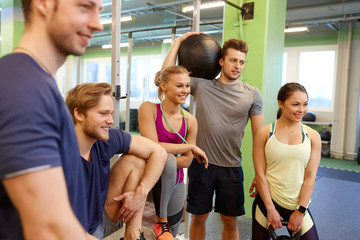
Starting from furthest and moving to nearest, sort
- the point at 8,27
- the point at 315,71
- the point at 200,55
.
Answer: the point at 315,71
the point at 8,27
the point at 200,55

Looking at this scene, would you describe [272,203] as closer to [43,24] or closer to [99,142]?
[99,142]

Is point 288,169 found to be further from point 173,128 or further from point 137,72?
point 137,72

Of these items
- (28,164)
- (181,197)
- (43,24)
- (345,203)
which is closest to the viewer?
(28,164)

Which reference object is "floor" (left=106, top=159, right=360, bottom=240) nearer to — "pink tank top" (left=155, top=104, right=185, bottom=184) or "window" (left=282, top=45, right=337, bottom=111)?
"pink tank top" (left=155, top=104, right=185, bottom=184)

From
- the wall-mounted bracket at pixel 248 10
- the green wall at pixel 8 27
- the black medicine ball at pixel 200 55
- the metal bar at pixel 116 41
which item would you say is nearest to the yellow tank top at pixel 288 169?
the black medicine ball at pixel 200 55

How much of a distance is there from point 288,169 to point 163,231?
82cm

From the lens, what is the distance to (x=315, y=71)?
26.0 feet

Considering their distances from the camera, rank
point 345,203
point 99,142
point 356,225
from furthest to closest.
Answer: point 345,203, point 356,225, point 99,142

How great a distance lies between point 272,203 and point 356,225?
2.01 m

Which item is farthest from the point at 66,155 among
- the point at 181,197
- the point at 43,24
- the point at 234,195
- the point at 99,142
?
the point at 234,195

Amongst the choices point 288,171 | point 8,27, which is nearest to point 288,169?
point 288,171

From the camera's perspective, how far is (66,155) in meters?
0.71

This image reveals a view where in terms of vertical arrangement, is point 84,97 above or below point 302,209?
above

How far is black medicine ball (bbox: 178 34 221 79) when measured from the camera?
2.09 metres
